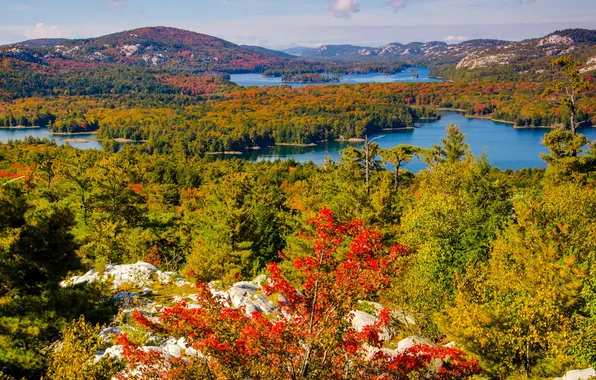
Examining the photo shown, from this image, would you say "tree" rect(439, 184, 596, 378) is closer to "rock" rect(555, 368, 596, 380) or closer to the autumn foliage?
"rock" rect(555, 368, 596, 380)

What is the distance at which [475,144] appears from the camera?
307 ft

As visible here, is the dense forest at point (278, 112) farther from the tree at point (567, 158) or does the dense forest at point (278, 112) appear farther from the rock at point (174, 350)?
the rock at point (174, 350)

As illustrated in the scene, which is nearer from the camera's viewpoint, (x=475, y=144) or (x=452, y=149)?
(x=452, y=149)

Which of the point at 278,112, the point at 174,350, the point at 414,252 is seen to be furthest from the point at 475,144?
the point at 174,350

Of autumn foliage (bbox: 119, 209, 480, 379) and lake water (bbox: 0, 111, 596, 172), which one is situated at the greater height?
autumn foliage (bbox: 119, 209, 480, 379)

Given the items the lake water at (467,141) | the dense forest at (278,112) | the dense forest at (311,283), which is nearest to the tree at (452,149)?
the dense forest at (311,283)

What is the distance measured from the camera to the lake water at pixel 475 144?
83062mm

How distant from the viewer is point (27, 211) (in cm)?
1093

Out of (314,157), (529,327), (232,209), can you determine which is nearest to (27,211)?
(232,209)

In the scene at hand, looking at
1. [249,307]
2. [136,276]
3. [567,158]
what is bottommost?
[136,276]

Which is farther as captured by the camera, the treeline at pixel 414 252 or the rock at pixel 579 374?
the treeline at pixel 414 252

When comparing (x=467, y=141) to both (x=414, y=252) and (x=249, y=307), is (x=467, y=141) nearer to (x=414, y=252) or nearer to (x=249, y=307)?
(x=414, y=252)

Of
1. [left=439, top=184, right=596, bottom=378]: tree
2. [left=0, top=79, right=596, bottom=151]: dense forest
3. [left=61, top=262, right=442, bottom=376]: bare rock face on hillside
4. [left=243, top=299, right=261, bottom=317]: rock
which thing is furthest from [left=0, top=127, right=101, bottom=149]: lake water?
[left=439, top=184, right=596, bottom=378]: tree

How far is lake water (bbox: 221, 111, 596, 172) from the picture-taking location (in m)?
83.1
